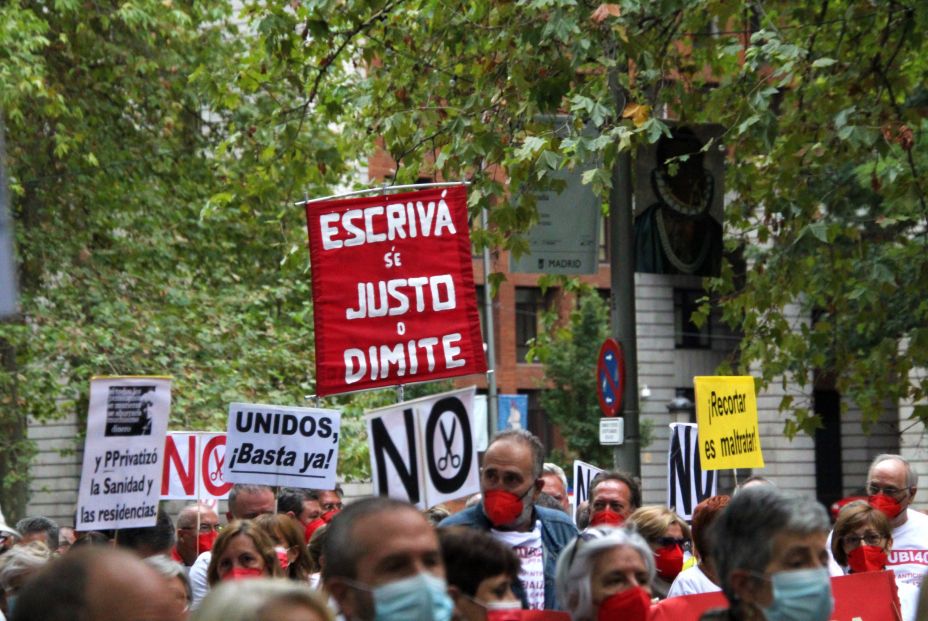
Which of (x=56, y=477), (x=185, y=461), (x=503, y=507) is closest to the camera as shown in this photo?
(x=503, y=507)

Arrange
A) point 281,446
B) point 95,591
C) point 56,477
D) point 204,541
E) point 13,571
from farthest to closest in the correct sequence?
point 56,477 < point 281,446 < point 204,541 < point 13,571 < point 95,591

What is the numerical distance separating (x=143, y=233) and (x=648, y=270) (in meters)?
10.3

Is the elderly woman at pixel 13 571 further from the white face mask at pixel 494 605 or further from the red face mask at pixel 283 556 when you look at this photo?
the white face mask at pixel 494 605

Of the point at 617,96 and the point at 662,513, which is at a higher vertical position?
the point at 617,96

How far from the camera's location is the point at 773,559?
4.48 metres

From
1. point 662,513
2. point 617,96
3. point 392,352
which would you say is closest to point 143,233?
point 617,96

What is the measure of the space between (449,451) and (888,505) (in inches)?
119

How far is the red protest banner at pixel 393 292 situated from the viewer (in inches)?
358

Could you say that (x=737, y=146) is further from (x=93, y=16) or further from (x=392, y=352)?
(x=93, y=16)

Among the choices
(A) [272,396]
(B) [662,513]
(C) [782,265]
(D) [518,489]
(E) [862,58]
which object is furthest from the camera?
(A) [272,396]

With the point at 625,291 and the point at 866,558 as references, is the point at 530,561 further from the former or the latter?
the point at 625,291

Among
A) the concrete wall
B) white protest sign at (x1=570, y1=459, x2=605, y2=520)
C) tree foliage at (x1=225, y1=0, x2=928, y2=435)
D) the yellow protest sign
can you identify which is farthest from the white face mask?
the concrete wall

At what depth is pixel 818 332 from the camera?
14.2 metres

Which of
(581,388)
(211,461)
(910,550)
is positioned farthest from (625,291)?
(581,388)
